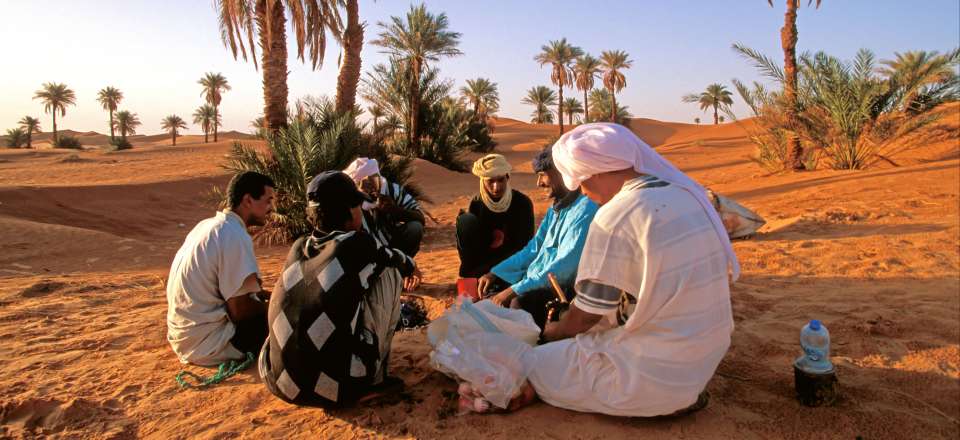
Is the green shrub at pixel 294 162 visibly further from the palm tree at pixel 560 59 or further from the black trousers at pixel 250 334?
the palm tree at pixel 560 59

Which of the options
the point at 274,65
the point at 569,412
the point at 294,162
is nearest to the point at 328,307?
the point at 569,412

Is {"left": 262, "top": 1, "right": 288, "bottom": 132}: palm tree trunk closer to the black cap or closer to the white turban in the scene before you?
the white turban

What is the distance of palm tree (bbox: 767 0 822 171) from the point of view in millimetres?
14453

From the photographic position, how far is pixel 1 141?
49.0 meters

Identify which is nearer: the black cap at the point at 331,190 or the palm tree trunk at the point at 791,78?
the black cap at the point at 331,190

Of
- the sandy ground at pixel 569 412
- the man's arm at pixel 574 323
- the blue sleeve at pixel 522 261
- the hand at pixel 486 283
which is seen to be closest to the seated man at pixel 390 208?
the sandy ground at pixel 569 412

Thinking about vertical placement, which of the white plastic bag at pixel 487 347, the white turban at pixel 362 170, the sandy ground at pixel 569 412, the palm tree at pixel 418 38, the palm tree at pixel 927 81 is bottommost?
the sandy ground at pixel 569 412

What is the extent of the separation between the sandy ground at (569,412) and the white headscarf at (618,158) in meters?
1.00

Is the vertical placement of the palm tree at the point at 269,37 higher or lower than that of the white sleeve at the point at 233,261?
higher

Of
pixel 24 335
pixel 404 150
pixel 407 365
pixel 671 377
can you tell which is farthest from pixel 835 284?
pixel 404 150

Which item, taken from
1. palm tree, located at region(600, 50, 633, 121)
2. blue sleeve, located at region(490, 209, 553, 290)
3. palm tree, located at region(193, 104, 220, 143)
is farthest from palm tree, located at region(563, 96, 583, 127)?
blue sleeve, located at region(490, 209, 553, 290)

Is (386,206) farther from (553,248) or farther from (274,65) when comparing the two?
(274,65)

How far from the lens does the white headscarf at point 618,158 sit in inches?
89.7

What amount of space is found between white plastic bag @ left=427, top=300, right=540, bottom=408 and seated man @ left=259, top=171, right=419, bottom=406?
367 millimetres
